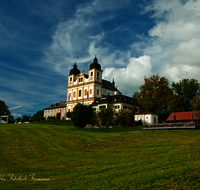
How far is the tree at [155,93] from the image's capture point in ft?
198

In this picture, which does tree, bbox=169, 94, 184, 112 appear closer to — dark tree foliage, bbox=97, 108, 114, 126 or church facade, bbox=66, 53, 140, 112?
dark tree foliage, bbox=97, 108, 114, 126

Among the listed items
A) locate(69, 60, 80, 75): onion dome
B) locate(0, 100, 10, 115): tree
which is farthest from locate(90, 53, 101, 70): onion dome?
locate(0, 100, 10, 115): tree

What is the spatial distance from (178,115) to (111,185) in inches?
1697

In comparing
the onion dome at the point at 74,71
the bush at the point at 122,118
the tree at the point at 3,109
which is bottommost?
the bush at the point at 122,118

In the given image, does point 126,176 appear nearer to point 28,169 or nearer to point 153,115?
point 28,169

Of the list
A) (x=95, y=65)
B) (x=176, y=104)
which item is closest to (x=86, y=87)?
(x=95, y=65)

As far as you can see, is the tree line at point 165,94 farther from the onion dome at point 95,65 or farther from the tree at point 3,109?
the tree at point 3,109

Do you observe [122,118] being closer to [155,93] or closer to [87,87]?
[155,93]

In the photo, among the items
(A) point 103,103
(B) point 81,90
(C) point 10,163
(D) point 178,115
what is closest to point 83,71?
(B) point 81,90

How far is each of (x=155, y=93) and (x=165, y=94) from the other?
15.6 ft

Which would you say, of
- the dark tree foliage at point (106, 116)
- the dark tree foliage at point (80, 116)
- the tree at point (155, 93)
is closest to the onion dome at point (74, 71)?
the tree at point (155, 93)

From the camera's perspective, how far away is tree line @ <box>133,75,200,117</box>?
2207 inches

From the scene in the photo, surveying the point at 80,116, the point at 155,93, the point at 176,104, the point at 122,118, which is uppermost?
the point at 155,93

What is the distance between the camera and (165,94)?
207 feet
